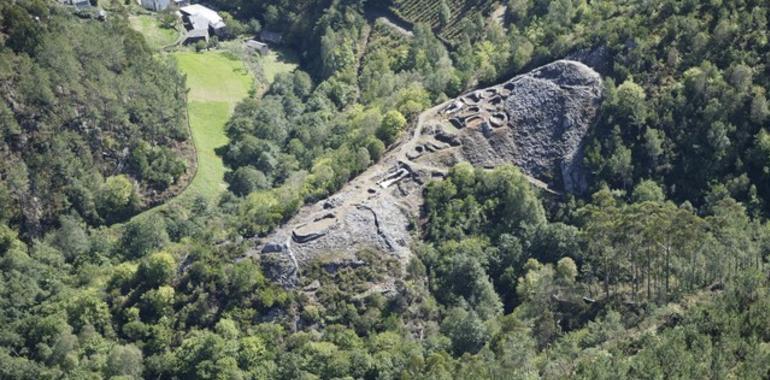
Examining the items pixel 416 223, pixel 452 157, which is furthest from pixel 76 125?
pixel 452 157

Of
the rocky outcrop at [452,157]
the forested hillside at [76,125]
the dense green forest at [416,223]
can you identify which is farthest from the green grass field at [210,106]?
the rocky outcrop at [452,157]

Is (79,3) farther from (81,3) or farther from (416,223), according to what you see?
(416,223)

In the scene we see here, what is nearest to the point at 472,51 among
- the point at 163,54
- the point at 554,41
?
the point at 554,41

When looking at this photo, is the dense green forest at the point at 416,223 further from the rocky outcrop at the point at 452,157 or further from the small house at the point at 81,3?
the small house at the point at 81,3

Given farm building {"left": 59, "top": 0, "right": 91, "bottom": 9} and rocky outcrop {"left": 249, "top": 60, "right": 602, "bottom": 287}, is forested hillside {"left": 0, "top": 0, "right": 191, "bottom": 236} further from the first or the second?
rocky outcrop {"left": 249, "top": 60, "right": 602, "bottom": 287}

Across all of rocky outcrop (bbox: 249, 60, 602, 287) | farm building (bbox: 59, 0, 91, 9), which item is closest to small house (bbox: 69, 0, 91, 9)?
farm building (bbox: 59, 0, 91, 9)

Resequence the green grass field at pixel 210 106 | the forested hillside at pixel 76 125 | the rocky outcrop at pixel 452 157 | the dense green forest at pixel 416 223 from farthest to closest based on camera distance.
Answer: the green grass field at pixel 210 106 → the forested hillside at pixel 76 125 → the rocky outcrop at pixel 452 157 → the dense green forest at pixel 416 223

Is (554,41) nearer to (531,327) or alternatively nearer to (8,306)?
(531,327)
